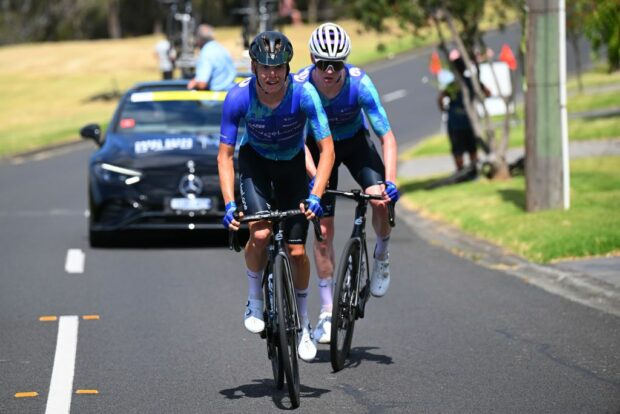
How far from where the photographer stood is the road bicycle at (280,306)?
22.9 ft

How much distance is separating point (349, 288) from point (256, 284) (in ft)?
2.81

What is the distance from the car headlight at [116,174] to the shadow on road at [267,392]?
21.6 feet

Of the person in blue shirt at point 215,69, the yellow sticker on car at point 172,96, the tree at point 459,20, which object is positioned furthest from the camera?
the tree at point 459,20

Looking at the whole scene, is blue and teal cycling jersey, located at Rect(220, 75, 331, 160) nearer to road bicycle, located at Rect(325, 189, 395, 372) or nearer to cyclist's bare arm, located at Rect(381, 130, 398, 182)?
road bicycle, located at Rect(325, 189, 395, 372)

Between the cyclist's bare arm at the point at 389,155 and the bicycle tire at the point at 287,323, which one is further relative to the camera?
the cyclist's bare arm at the point at 389,155

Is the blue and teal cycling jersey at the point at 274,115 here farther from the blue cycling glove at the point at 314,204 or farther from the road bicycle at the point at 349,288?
the road bicycle at the point at 349,288

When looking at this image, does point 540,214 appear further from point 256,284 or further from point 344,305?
point 256,284

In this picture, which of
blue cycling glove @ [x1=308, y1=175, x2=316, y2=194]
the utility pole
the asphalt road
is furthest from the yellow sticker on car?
blue cycling glove @ [x1=308, y1=175, x2=316, y2=194]

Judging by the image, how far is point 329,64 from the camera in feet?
26.7

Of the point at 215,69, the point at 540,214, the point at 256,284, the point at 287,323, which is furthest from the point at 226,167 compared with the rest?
the point at 215,69

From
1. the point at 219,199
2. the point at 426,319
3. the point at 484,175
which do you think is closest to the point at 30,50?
the point at 484,175

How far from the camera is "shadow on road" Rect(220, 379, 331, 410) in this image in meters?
7.36

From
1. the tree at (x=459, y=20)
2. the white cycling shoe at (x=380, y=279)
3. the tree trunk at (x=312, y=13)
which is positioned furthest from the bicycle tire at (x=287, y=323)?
the tree trunk at (x=312, y=13)

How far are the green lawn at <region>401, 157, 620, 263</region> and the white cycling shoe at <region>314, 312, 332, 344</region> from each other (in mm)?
4713
